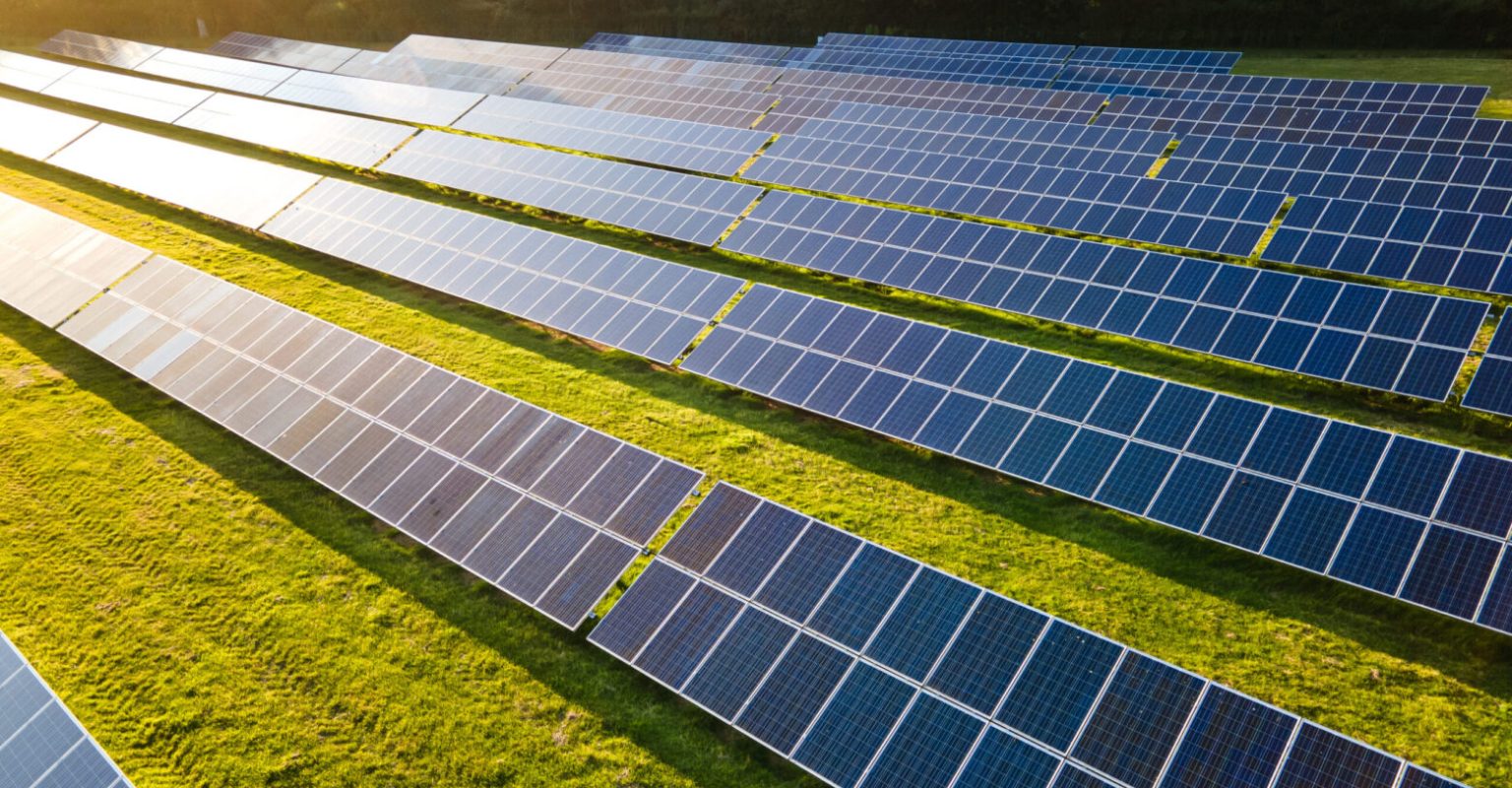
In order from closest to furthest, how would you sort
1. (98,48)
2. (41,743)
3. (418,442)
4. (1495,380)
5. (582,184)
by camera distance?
(41,743) < (1495,380) < (418,442) < (582,184) < (98,48)

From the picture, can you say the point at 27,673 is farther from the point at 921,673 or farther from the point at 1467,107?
the point at 1467,107

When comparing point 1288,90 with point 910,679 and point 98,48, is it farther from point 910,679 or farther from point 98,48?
point 98,48

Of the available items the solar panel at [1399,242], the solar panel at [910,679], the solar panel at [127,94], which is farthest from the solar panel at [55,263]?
the solar panel at [1399,242]

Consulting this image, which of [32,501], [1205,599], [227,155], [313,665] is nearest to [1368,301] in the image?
[1205,599]

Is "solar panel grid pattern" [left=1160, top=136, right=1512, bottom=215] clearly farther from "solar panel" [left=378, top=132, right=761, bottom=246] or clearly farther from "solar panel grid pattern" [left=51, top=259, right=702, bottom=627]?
"solar panel grid pattern" [left=51, top=259, right=702, bottom=627]

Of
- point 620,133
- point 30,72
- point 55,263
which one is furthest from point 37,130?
point 620,133

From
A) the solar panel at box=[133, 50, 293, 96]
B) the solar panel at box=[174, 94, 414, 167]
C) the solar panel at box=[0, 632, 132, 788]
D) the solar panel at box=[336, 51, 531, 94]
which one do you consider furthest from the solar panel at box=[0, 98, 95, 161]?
the solar panel at box=[0, 632, 132, 788]

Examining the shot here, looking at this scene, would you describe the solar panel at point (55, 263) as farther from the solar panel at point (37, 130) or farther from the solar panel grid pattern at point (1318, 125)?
the solar panel grid pattern at point (1318, 125)
